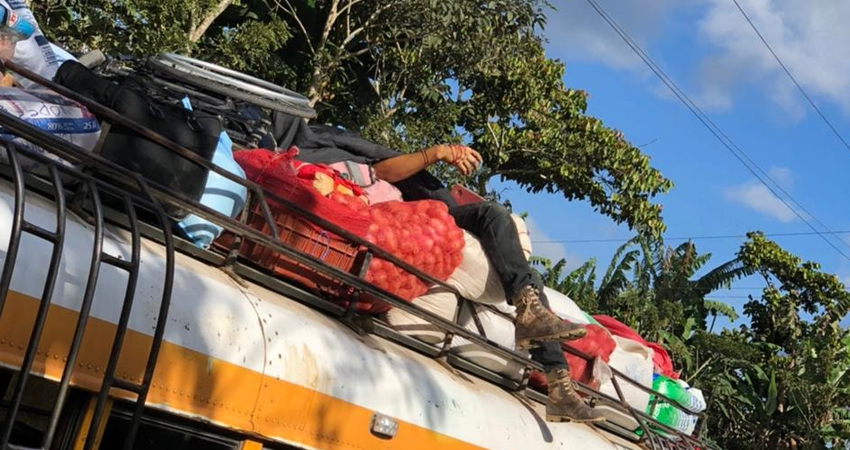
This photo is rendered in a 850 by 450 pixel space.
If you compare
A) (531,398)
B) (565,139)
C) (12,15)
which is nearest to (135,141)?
(12,15)

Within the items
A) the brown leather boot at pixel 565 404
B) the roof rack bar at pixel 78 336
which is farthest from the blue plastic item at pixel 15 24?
the brown leather boot at pixel 565 404

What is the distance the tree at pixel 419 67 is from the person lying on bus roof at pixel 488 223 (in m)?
4.31

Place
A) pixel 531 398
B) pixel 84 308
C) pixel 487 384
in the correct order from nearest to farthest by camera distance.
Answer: pixel 84 308 → pixel 487 384 → pixel 531 398

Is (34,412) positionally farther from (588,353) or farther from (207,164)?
(588,353)

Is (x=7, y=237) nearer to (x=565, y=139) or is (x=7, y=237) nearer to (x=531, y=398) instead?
(x=531, y=398)

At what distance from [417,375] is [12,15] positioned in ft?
5.98

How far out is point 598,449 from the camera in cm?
511

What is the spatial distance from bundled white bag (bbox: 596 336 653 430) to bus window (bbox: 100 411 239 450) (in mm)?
2898

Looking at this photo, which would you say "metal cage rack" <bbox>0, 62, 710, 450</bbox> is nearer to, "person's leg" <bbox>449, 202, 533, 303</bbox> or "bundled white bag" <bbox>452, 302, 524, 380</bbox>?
"bundled white bag" <bbox>452, 302, 524, 380</bbox>

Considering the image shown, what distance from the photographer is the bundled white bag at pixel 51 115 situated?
121 inches

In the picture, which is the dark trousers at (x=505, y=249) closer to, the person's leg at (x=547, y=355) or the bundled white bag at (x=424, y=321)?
the person's leg at (x=547, y=355)

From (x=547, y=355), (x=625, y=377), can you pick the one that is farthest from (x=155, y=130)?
(x=625, y=377)

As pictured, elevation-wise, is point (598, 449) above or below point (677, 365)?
below

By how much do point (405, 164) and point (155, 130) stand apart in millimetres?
2032
